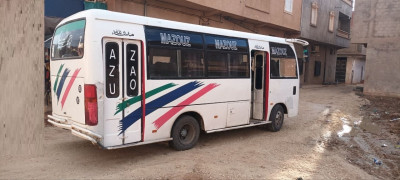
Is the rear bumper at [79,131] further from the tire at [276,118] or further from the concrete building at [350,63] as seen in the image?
the concrete building at [350,63]

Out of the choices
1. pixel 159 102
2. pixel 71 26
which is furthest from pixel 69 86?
pixel 159 102

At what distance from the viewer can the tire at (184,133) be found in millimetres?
6164

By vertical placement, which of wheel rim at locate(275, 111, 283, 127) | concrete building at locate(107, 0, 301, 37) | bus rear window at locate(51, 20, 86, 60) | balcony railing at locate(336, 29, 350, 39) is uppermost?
balcony railing at locate(336, 29, 350, 39)

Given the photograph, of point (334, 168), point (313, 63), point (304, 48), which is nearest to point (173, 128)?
point (334, 168)

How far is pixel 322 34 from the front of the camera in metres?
25.0

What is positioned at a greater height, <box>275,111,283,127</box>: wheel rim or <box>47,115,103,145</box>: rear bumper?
<box>47,115,103,145</box>: rear bumper

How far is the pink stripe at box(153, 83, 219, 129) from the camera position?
18.9ft

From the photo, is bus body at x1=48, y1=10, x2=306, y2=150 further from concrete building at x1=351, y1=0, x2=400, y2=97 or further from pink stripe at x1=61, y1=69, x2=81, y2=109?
concrete building at x1=351, y1=0, x2=400, y2=97

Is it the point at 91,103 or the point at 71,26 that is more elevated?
the point at 71,26

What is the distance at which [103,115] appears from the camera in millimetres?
4910

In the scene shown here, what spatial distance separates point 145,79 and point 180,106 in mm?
1024

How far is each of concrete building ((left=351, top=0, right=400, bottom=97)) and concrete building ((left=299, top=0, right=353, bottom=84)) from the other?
3553 millimetres

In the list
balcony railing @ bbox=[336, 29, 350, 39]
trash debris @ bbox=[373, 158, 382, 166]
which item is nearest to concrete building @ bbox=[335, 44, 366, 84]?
balcony railing @ bbox=[336, 29, 350, 39]

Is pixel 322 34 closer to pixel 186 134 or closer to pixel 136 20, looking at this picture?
pixel 186 134
